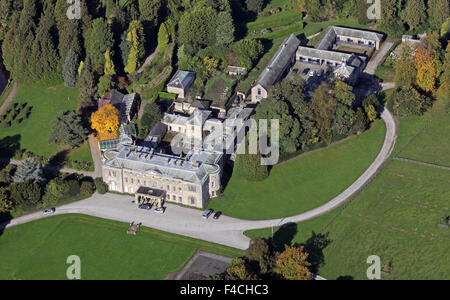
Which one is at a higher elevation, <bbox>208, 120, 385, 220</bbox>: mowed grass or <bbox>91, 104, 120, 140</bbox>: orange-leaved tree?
<bbox>91, 104, 120, 140</bbox>: orange-leaved tree

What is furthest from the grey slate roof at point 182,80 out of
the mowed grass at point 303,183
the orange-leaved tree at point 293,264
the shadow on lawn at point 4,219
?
the orange-leaved tree at point 293,264

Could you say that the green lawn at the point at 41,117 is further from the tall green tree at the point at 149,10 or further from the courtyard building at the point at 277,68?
the courtyard building at the point at 277,68

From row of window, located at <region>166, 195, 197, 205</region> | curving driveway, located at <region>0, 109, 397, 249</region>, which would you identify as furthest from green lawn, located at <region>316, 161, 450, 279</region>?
row of window, located at <region>166, 195, 197, 205</region>

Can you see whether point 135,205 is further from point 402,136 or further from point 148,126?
point 402,136

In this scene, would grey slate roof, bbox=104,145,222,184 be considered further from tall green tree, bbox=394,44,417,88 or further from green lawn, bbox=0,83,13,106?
tall green tree, bbox=394,44,417,88

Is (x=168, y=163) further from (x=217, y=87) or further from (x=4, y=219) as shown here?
(x=217, y=87)

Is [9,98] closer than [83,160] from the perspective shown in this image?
No

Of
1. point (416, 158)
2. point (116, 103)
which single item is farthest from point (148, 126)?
point (416, 158)
